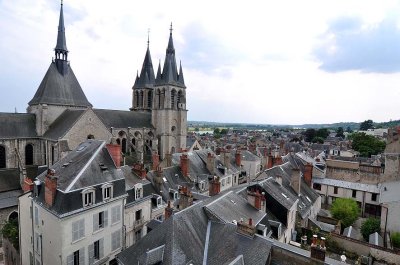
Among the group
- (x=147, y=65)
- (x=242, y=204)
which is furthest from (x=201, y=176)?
(x=147, y=65)

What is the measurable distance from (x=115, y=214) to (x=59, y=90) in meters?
24.4

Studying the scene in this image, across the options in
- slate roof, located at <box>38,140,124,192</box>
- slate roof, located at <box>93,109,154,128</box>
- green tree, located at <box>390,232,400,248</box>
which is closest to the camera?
slate roof, located at <box>38,140,124,192</box>

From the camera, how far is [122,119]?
140ft

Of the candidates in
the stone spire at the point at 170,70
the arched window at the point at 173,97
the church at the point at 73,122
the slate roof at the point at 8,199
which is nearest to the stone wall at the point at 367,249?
the church at the point at 73,122

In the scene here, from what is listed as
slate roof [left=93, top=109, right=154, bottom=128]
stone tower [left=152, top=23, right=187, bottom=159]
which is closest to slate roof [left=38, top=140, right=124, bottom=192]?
slate roof [left=93, top=109, right=154, bottom=128]

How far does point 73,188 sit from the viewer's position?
14766 mm

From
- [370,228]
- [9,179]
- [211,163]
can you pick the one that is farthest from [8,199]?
[370,228]

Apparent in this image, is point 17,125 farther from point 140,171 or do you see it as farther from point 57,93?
point 140,171

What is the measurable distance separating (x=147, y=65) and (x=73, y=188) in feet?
149

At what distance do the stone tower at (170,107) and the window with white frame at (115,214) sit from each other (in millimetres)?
27313

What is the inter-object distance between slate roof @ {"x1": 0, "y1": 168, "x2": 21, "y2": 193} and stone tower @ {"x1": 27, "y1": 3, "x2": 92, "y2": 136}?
5.43 meters

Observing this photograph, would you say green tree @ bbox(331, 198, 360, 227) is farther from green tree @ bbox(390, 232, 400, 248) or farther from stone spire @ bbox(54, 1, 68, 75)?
stone spire @ bbox(54, 1, 68, 75)

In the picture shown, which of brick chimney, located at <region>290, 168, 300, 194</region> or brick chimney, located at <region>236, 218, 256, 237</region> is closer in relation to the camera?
brick chimney, located at <region>236, 218, 256, 237</region>

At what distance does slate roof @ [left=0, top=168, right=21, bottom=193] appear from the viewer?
87.8 feet
